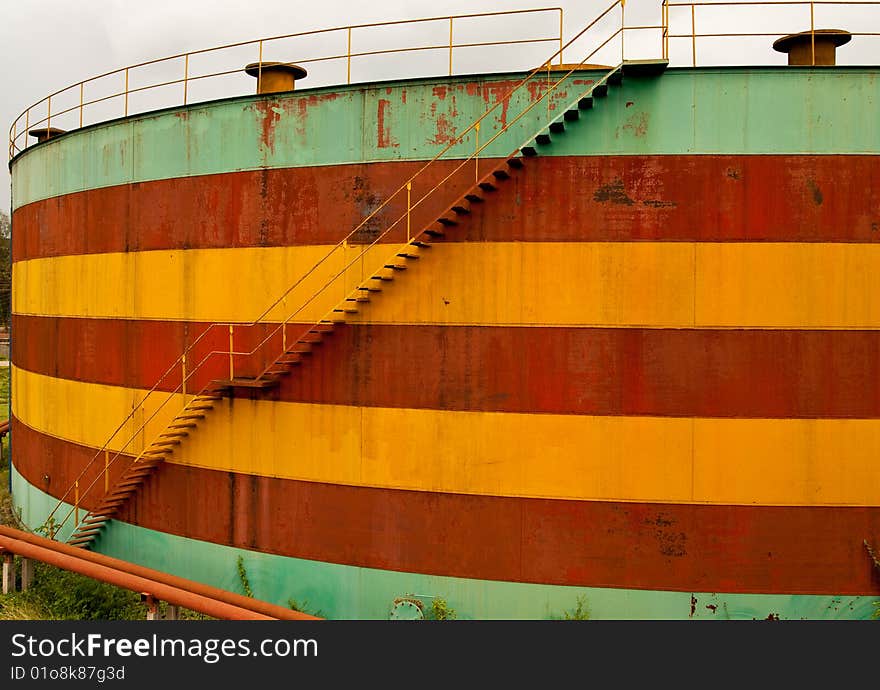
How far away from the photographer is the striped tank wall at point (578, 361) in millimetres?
11484

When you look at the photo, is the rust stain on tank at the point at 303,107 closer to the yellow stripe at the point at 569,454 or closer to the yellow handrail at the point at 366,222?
the yellow handrail at the point at 366,222

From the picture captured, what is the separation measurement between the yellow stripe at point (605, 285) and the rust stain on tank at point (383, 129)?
1952mm

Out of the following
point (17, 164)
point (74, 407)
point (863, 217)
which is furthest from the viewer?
point (17, 164)

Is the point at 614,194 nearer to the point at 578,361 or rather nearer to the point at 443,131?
the point at 578,361

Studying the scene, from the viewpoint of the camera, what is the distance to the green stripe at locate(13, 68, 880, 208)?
37.6ft

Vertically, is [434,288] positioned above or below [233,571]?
above

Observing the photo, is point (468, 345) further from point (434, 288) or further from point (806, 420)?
point (806, 420)

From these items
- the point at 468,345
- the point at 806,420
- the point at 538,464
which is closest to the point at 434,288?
the point at 468,345

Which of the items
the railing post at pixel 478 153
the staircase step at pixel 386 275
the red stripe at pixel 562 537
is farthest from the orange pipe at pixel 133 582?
the railing post at pixel 478 153

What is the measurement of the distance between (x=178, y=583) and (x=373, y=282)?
19.3 feet

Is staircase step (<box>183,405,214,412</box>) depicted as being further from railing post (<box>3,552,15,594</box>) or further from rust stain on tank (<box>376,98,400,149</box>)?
rust stain on tank (<box>376,98,400,149</box>)

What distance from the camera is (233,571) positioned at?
13.7 metres

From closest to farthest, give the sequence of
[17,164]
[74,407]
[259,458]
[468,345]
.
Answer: [468,345]
[259,458]
[74,407]
[17,164]
